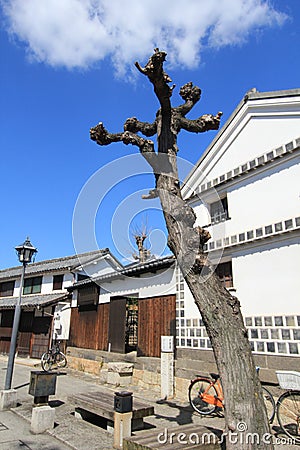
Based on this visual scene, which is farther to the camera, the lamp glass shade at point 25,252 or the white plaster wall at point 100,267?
the white plaster wall at point 100,267

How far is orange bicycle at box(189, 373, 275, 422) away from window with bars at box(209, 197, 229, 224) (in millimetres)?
3866

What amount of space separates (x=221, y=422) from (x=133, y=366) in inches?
169

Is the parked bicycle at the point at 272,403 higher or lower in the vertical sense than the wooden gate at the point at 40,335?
lower

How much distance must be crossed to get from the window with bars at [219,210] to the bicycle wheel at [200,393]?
12.9ft

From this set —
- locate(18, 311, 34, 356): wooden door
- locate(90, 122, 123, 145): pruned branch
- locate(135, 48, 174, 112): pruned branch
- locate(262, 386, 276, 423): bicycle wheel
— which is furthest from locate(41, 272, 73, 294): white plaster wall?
locate(135, 48, 174, 112): pruned branch

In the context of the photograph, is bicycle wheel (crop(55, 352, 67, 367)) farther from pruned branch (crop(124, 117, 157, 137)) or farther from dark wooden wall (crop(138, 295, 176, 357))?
pruned branch (crop(124, 117, 157, 137))

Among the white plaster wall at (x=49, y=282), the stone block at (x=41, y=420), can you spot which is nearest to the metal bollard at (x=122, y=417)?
the stone block at (x=41, y=420)

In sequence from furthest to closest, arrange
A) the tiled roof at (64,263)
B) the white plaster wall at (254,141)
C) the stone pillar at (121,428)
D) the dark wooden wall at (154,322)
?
the tiled roof at (64,263) → the dark wooden wall at (154,322) → the white plaster wall at (254,141) → the stone pillar at (121,428)

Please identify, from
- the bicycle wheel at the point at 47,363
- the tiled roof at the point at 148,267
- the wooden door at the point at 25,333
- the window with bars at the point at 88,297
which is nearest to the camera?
the tiled roof at the point at 148,267

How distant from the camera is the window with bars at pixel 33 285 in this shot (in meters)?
19.5

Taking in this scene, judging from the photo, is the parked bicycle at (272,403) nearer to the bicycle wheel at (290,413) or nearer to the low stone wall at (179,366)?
the bicycle wheel at (290,413)

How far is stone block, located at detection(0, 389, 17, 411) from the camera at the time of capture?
6.66 meters

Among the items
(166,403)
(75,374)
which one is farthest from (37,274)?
(166,403)

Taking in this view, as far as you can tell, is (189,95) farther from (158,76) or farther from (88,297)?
(88,297)
